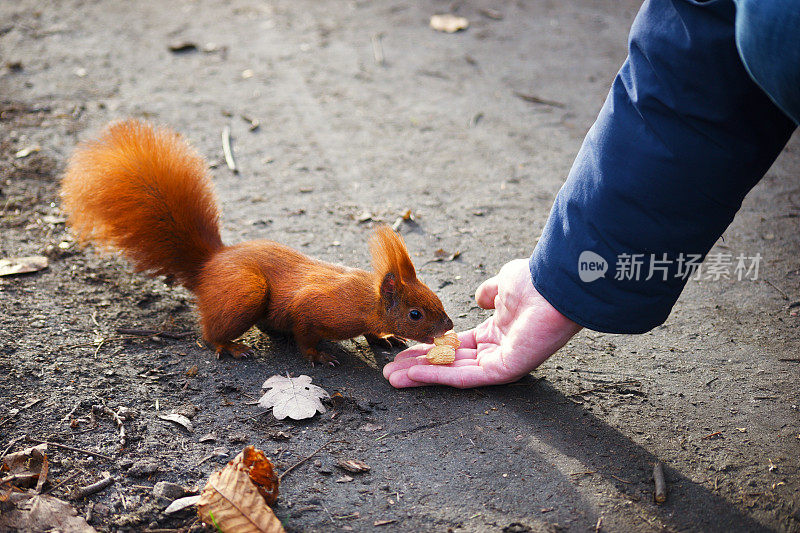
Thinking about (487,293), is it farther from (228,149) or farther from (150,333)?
(228,149)

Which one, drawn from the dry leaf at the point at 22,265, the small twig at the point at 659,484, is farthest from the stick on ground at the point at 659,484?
the dry leaf at the point at 22,265

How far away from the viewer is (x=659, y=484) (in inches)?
77.7

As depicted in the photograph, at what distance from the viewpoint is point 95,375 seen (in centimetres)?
235

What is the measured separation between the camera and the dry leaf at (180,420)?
2.16 m

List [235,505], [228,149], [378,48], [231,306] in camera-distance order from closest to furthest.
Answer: [235,505], [231,306], [228,149], [378,48]

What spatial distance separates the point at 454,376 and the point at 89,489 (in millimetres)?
1143

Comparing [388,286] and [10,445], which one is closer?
[10,445]

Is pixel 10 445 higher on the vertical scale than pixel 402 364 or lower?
higher

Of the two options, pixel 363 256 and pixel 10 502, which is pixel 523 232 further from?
pixel 10 502

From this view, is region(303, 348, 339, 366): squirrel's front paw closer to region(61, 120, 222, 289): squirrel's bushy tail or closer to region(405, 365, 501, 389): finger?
region(405, 365, 501, 389): finger

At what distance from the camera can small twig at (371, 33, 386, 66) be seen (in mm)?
5316

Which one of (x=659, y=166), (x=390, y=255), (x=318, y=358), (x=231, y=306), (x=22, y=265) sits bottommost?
(x=318, y=358)

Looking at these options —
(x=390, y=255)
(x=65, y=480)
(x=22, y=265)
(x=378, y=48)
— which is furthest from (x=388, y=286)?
(x=378, y=48)

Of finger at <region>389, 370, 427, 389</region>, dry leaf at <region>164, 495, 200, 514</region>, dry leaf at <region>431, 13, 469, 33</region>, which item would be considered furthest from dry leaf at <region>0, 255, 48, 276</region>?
dry leaf at <region>431, 13, 469, 33</region>
